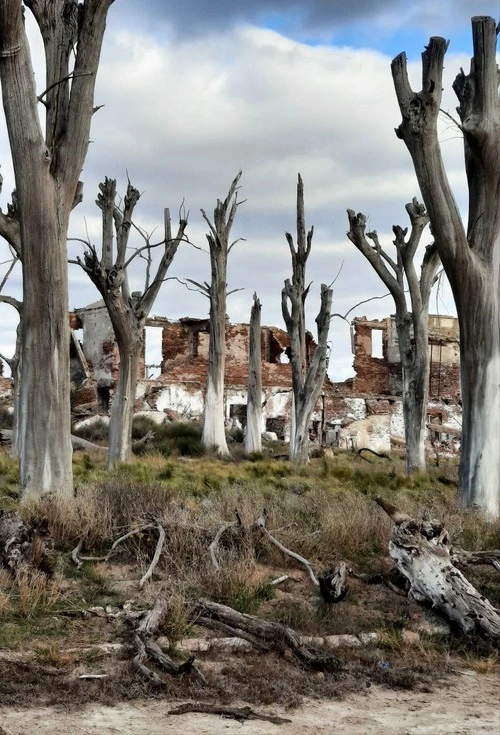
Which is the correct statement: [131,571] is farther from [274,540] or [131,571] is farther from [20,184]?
[20,184]

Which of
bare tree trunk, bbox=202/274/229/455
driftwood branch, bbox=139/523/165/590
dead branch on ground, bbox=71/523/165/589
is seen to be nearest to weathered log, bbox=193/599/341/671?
driftwood branch, bbox=139/523/165/590

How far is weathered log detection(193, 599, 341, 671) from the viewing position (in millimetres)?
6020

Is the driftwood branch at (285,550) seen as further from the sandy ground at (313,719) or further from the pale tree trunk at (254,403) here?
the pale tree trunk at (254,403)

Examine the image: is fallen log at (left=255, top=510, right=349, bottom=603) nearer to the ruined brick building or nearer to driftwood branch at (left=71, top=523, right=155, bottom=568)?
driftwood branch at (left=71, top=523, right=155, bottom=568)

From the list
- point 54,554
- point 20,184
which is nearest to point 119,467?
point 20,184

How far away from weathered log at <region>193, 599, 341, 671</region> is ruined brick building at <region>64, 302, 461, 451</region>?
89.9 feet

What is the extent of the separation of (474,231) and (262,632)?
7.99m

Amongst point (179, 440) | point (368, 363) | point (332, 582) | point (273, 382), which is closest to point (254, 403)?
point (179, 440)

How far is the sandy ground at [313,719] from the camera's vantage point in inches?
192

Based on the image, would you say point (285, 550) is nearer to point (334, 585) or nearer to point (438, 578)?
point (334, 585)

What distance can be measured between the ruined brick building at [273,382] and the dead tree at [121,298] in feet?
50.8

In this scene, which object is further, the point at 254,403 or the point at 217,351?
the point at 254,403

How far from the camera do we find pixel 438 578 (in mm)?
7191

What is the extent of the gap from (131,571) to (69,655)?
2.07 metres
